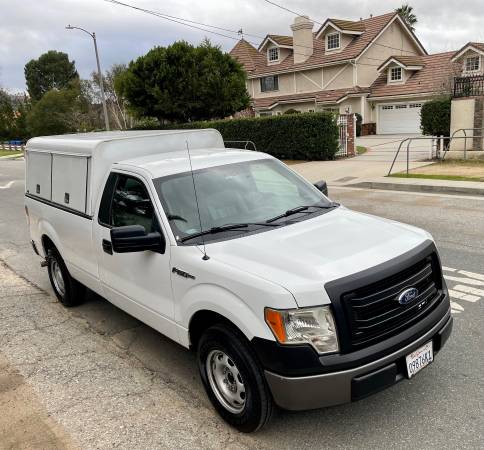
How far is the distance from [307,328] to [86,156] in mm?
2903

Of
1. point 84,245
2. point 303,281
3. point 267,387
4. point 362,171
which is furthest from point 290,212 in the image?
point 362,171

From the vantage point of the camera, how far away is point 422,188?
39.9ft

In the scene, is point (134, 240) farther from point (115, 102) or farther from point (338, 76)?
point (115, 102)

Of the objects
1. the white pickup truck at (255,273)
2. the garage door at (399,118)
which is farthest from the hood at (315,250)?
the garage door at (399,118)

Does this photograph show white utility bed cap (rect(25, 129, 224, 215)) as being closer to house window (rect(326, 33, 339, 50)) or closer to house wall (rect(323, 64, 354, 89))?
house wall (rect(323, 64, 354, 89))

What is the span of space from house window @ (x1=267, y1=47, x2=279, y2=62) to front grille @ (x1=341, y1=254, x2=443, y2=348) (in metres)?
43.3

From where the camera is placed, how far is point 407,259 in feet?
9.76

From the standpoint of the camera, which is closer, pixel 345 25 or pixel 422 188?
pixel 422 188

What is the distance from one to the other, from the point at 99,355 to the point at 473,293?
12.5ft

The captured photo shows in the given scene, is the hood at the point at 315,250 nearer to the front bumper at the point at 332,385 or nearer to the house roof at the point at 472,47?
the front bumper at the point at 332,385

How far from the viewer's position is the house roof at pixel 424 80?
3531 centimetres

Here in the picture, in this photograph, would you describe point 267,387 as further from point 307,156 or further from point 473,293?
point 307,156

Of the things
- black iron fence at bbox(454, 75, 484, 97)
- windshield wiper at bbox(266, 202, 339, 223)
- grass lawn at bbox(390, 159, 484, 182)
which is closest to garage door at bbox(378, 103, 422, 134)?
black iron fence at bbox(454, 75, 484, 97)

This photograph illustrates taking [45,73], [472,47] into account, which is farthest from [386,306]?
[45,73]
